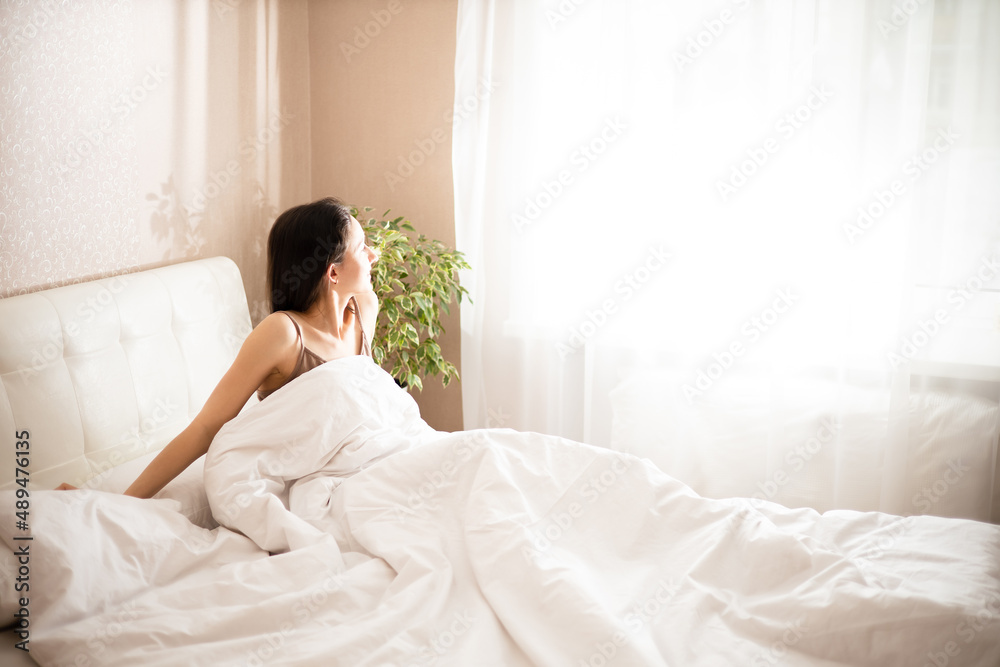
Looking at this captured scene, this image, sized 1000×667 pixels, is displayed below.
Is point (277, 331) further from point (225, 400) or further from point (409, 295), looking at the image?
point (409, 295)

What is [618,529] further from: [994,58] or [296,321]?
[994,58]

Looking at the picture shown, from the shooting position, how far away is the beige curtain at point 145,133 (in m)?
1.85

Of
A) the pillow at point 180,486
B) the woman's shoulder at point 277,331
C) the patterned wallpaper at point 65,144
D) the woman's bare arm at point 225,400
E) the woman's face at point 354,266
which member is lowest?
the pillow at point 180,486

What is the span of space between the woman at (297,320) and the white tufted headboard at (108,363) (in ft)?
0.64

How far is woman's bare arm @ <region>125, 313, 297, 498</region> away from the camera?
1698mm

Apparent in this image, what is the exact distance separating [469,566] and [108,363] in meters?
1.09

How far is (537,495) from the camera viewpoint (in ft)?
5.24

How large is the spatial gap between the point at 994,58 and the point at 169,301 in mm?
2443

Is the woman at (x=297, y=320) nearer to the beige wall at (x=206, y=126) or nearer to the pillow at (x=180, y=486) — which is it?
the pillow at (x=180, y=486)

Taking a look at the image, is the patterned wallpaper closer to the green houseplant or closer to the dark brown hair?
the dark brown hair

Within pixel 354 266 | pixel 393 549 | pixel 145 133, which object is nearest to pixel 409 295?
pixel 354 266

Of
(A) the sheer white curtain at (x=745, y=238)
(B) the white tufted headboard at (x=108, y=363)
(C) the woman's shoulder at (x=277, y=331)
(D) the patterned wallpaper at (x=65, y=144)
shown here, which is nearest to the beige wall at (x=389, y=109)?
(A) the sheer white curtain at (x=745, y=238)

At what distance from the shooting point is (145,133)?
2215mm

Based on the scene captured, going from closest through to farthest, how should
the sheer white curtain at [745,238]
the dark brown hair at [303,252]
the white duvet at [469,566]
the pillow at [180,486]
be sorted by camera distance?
the white duvet at [469,566] → the pillow at [180,486] → the dark brown hair at [303,252] → the sheer white curtain at [745,238]
